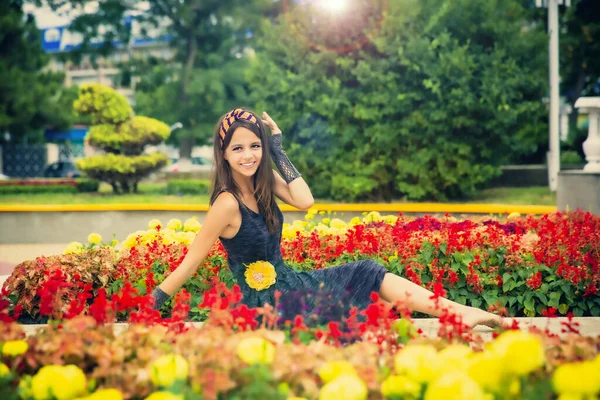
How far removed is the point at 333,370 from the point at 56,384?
0.73 meters

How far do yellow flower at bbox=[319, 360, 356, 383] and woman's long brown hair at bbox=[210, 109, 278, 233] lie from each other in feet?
5.91

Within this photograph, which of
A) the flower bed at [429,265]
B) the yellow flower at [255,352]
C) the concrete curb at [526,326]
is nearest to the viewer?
the yellow flower at [255,352]

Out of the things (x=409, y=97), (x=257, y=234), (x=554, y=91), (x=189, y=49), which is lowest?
(x=257, y=234)

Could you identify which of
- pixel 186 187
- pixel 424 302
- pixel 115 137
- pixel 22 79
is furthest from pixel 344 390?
pixel 22 79

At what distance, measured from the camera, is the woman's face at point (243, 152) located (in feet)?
11.4

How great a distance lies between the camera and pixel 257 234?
3.47 m

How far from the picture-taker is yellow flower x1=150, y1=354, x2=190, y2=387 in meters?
1.69

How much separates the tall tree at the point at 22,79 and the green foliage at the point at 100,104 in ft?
28.7

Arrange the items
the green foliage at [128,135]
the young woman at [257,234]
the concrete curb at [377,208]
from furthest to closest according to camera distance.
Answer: the green foliage at [128,135], the concrete curb at [377,208], the young woman at [257,234]

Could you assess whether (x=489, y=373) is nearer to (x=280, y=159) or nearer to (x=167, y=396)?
(x=167, y=396)

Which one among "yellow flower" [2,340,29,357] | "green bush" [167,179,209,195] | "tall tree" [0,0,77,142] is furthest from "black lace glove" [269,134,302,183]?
"tall tree" [0,0,77,142]

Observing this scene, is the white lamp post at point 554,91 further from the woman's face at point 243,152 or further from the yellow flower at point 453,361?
the yellow flower at point 453,361

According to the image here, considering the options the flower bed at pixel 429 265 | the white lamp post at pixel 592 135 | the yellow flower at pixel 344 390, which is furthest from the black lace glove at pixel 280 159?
the white lamp post at pixel 592 135

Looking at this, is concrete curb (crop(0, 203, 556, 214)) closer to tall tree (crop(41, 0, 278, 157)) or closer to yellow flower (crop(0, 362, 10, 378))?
yellow flower (crop(0, 362, 10, 378))
